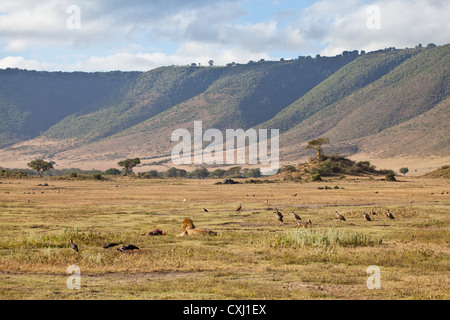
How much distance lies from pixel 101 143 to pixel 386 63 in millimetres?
94102

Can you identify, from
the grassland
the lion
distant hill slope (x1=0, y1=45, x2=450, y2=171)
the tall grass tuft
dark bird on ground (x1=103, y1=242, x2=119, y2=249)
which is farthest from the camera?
distant hill slope (x1=0, y1=45, x2=450, y2=171)

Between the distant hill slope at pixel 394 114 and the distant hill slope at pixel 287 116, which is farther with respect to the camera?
the distant hill slope at pixel 287 116

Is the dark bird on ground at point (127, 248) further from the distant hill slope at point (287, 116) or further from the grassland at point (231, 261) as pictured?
the distant hill slope at point (287, 116)

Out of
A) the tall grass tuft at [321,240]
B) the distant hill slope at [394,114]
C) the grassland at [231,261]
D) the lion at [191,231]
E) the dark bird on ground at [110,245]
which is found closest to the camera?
the grassland at [231,261]

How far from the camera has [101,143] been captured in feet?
510

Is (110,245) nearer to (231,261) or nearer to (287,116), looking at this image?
(231,261)

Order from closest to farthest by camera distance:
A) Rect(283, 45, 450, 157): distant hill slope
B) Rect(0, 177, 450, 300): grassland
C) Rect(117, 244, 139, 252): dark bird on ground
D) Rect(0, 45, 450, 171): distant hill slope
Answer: Rect(0, 177, 450, 300): grassland → Rect(117, 244, 139, 252): dark bird on ground → Rect(283, 45, 450, 157): distant hill slope → Rect(0, 45, 450, 171): distant hill slope

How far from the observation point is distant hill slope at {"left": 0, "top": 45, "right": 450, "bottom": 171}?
117 meters

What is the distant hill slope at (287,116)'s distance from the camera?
11740cm

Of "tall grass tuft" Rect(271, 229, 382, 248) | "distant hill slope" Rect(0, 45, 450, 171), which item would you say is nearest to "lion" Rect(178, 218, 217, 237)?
"tall grass tuft" Rect(271, 229, 382, 248)

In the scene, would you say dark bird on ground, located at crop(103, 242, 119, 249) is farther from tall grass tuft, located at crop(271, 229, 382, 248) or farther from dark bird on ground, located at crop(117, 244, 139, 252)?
tall grass tuft, located at crop(271, 229, 382, 248)

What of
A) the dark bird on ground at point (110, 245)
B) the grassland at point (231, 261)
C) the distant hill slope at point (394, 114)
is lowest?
the grassland at point (231, 261)

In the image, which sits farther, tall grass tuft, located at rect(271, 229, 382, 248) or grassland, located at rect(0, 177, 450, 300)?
tall grass tuft, located at rect(271, 229, 382, 248)

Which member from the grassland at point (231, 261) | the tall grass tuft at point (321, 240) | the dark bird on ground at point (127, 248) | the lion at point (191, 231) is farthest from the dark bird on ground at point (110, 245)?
the tall grass tuft at point (321, 240)
